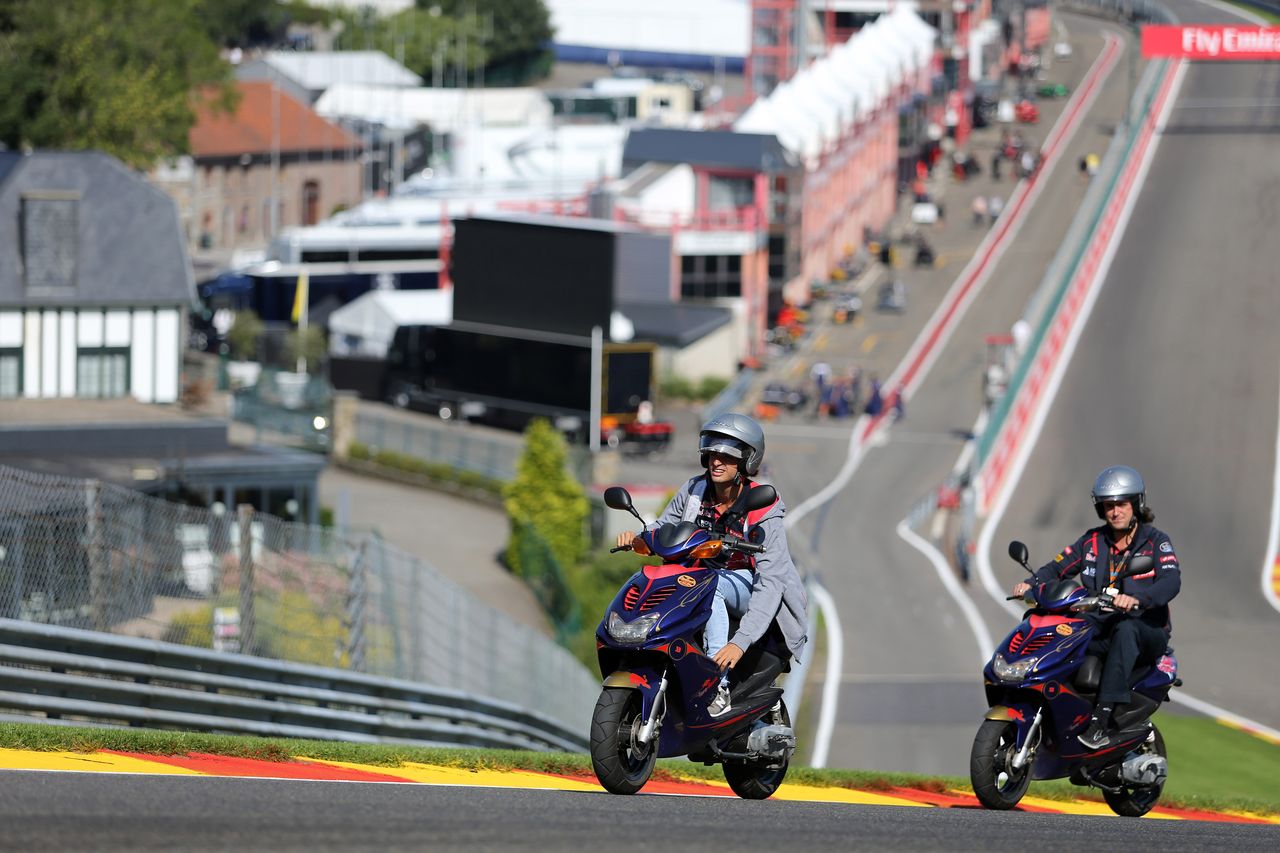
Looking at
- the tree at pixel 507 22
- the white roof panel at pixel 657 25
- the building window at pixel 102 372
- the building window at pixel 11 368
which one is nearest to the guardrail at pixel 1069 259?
the building window at pixel 102 372

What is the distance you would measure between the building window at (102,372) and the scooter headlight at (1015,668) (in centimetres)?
3639

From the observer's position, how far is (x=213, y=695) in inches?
587

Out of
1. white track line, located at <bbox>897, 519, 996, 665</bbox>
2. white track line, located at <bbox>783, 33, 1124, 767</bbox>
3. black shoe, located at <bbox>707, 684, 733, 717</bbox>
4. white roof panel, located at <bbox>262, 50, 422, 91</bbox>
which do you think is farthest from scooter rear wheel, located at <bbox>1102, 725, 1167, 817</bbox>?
white roof panel, located at <bbox>262, 50, 422, 91</bbox>

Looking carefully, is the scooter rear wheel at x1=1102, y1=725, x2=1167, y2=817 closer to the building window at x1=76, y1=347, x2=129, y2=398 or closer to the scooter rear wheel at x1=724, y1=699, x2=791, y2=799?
the scooter rear wheel at x1=724, y1=699, x2=791, y2=799

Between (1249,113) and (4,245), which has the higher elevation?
(1249,113)

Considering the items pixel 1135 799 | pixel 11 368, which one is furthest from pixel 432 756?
pixel 11 368

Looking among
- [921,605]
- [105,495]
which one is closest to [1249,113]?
[921,605]

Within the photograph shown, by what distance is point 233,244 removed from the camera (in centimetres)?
10250

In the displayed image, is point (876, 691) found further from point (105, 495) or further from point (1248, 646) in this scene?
point (105, 495)

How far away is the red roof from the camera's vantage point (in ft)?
333

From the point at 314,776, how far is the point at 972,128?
105 meters

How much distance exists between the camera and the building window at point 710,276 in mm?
73938

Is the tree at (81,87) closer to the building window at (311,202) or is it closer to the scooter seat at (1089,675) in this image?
the building window at (311,202)

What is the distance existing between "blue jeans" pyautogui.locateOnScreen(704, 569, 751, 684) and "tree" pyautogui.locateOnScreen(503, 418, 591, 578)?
32.7 meters
